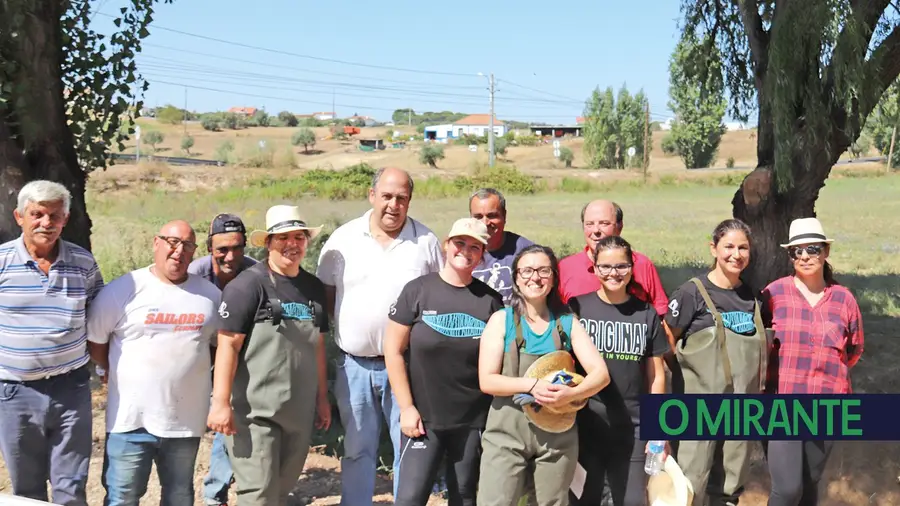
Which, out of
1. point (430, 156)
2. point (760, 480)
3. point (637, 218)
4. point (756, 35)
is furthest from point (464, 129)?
point (760, 480)

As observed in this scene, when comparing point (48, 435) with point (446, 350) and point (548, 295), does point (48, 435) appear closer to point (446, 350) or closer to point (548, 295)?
point (446, 350)

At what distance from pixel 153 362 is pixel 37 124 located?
2.83m

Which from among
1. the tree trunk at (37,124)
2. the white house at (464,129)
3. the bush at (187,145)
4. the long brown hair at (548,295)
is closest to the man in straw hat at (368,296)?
the long brown hair at (548,295)

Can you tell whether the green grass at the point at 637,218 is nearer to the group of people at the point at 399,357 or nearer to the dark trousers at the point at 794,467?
the group of people at the point at 399,357

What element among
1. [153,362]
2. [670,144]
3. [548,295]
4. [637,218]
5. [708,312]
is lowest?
[153,362]

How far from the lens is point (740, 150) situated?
90562mm

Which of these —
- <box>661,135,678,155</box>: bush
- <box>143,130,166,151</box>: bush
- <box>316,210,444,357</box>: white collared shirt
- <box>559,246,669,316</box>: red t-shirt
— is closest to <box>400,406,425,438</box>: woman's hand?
<box>316,210,444,357</box>: white collared shirt

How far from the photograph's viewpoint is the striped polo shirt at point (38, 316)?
12.3 feet

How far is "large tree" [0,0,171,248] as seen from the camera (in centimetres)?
571

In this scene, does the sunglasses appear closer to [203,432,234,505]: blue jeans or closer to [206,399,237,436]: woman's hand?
[206,399,237,436]: woman's hand

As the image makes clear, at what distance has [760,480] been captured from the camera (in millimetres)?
6293

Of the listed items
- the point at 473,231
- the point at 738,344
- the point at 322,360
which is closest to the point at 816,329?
the point at 738,344

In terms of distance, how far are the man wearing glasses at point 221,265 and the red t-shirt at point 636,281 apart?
6.06 ft

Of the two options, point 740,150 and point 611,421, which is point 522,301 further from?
point 740,150
